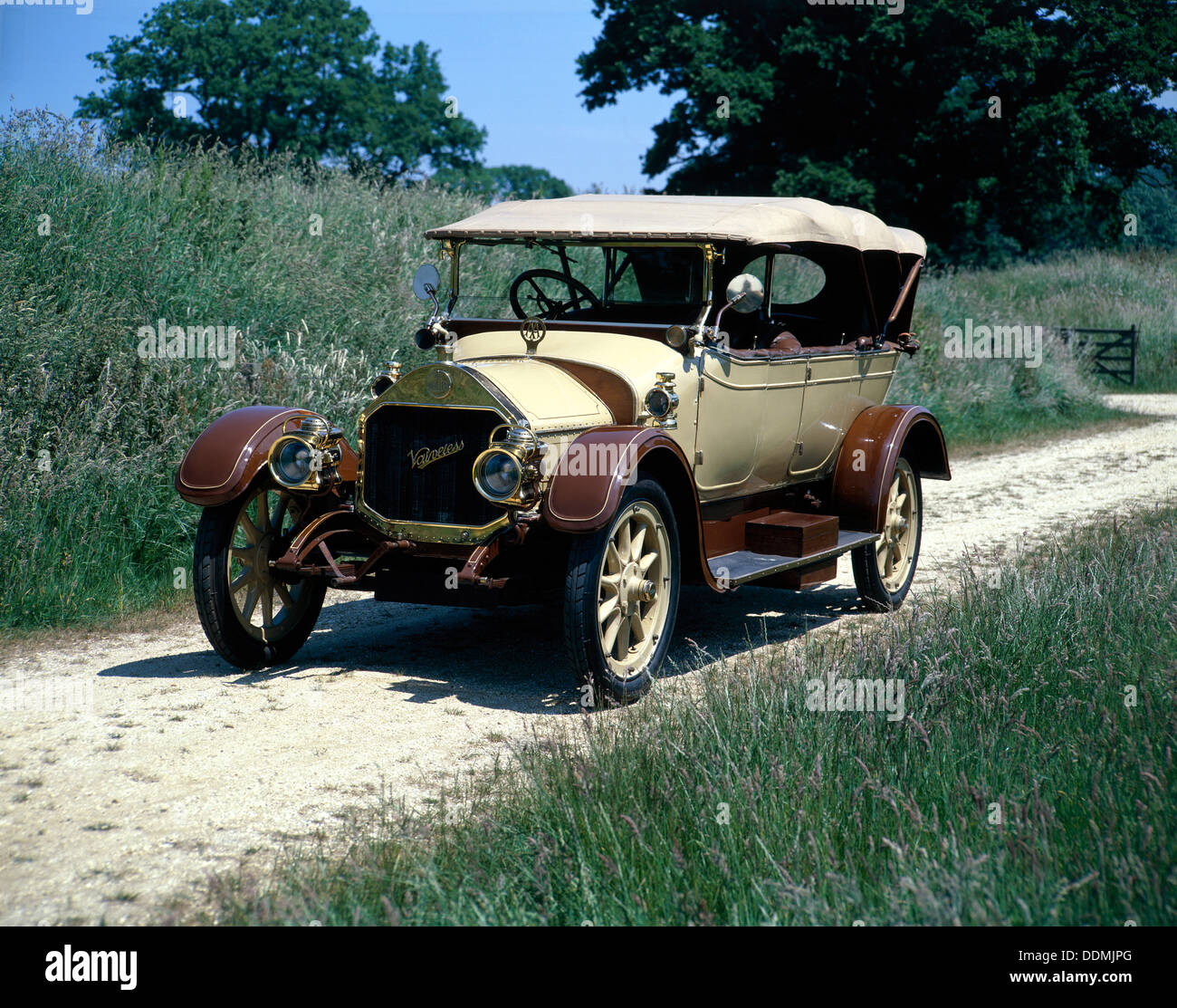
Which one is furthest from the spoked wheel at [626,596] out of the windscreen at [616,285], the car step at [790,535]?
the windscreen at [616,285]

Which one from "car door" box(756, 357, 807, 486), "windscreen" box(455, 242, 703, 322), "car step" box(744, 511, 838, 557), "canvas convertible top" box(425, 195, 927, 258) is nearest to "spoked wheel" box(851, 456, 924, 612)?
"car step" box(744, 511, 838, 557)

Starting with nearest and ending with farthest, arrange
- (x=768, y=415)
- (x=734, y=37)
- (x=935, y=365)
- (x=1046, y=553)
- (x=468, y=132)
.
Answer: (x=768, y=415), (x=1046, y=553), (x=935, y=365), (x=734, y=37), (x=468, y=132)

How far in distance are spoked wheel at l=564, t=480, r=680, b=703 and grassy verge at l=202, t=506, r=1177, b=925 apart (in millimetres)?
521

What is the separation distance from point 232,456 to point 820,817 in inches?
136

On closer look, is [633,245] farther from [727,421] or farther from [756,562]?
[756,562]

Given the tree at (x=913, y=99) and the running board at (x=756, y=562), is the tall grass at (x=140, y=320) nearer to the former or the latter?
the running board at (x=756, y=562)

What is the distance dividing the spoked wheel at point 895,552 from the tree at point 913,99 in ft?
69.5

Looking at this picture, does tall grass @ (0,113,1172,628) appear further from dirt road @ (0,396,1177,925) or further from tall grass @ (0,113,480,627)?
dirt road @ (0,396,1177,925)

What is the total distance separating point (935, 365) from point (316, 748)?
1385 centimetres

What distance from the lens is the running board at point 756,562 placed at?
6.29 metres

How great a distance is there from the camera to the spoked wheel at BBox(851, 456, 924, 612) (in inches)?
302

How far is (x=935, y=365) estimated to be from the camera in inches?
677

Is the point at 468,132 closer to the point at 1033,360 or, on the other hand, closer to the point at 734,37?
the point at 734,37
